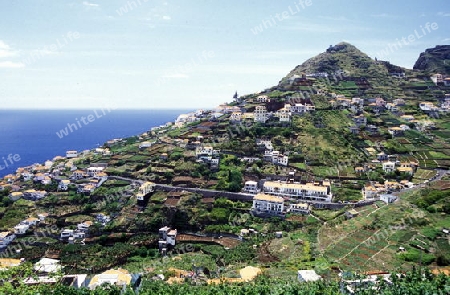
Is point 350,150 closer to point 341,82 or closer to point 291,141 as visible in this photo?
point 291,141

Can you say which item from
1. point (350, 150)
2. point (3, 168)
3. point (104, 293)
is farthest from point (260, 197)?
point (3, 168)

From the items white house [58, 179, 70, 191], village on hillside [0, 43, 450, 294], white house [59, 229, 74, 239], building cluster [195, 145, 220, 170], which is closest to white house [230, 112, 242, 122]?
village on hillside [0, 43, 450, 294]

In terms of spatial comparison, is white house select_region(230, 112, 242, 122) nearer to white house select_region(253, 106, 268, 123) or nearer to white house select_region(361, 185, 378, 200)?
white house select_region(253, 106, 268, 123)

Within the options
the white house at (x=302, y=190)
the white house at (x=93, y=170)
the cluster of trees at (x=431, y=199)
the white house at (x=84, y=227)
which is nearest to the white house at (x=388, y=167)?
the white house at (x=302, y=190)

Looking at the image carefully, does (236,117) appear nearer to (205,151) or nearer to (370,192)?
(205,151)

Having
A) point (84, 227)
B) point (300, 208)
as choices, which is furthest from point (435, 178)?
point (84, 227)

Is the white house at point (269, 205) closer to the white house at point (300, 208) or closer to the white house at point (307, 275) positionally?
the white house at point (300, 208)
